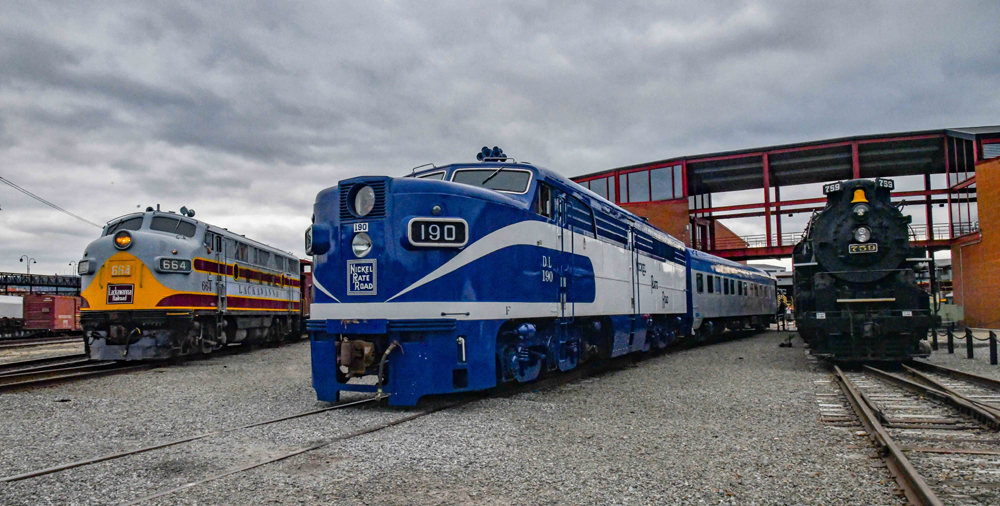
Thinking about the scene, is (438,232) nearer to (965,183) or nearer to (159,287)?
(159,287)

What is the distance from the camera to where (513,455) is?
17.2ft

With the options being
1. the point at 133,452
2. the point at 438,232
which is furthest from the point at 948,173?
the point at 133,452

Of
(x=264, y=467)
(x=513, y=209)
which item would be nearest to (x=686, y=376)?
(x=513, y=209)

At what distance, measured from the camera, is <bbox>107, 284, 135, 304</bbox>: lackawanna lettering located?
1252cm

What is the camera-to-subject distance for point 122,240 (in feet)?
41.5

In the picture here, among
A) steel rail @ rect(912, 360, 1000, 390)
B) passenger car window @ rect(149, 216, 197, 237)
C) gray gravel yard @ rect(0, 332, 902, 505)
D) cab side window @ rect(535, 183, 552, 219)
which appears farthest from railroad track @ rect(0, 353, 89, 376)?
steel rail @ rect(912, 360, 1000, 390)

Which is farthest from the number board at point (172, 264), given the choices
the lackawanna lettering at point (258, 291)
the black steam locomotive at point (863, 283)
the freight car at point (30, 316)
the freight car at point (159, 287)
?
the freight car at point (30, 316)

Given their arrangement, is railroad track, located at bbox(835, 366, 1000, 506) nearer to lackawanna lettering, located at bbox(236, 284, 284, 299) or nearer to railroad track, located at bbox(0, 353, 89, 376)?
lackawanna lettering, located at bbox(236, 284, 284, 299)

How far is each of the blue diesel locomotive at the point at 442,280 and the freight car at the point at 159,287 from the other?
6.48 m

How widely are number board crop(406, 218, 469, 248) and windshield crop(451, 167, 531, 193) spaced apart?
1.23 meters

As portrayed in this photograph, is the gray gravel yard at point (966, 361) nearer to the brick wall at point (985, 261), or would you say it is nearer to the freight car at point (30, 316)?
the brick wall at point (985, 261)

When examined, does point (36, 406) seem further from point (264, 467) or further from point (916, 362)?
point (916, 362)

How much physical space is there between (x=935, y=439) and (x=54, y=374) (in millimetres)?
13181

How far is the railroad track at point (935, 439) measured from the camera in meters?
4.16
